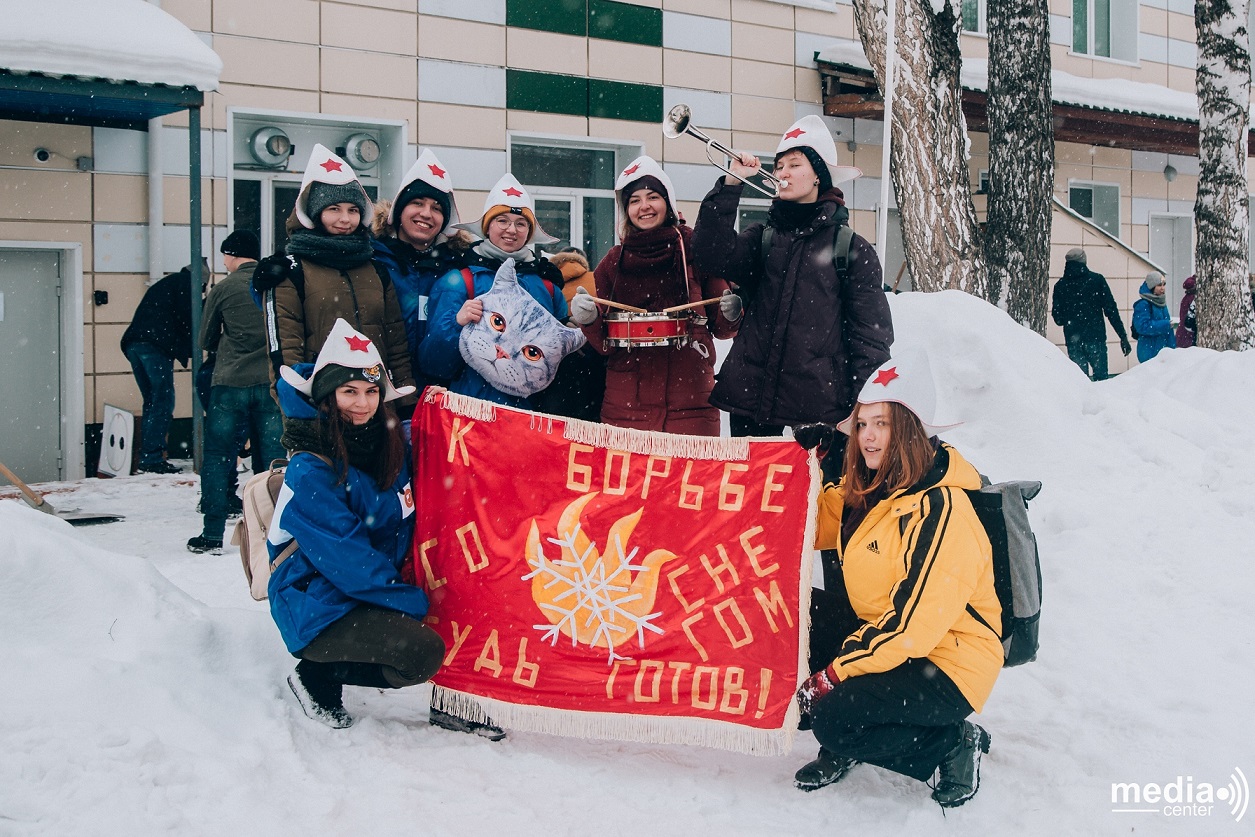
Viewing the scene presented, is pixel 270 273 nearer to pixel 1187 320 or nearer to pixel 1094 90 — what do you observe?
pixel 1187 320

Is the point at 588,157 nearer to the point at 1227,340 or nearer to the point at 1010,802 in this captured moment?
the point at 1227,340

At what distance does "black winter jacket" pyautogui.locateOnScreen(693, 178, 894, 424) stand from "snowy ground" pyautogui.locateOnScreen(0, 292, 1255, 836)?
4.15 feet

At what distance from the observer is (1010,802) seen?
10.8 feet

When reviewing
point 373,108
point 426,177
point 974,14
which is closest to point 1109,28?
point 974,14

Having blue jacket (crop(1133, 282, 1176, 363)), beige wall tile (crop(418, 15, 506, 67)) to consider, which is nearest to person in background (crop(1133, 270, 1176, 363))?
blue jacket (crop(1133, 282, 1176, 363))

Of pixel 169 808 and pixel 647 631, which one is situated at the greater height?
pixel 647 631

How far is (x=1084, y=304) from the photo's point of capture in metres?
12.5

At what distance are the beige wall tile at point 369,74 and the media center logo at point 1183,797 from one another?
8.84 m

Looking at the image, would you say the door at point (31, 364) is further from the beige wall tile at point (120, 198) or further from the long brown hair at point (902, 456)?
the long brown hair at point (902, 456)

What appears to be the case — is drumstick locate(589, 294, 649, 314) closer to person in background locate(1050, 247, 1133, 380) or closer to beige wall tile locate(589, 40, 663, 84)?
beige wall tile locate(589, 40, 663, 84)

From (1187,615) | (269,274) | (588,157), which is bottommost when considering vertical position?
(1187,615)

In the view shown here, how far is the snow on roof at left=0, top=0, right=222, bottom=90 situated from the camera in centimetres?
739

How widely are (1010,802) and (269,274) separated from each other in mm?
3263

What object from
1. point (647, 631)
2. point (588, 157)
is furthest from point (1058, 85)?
point (647, 631)
